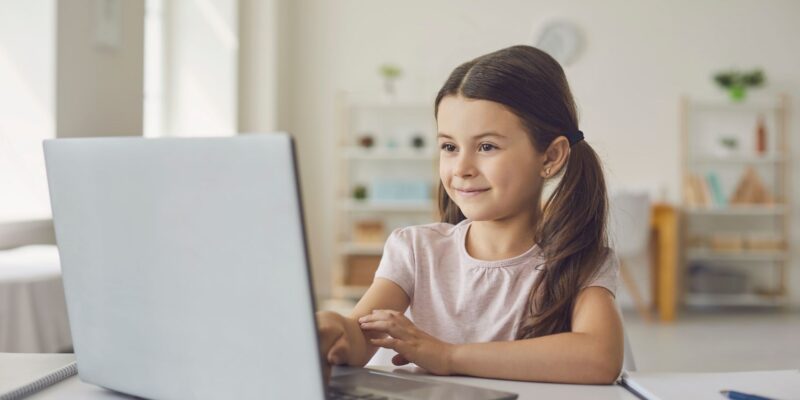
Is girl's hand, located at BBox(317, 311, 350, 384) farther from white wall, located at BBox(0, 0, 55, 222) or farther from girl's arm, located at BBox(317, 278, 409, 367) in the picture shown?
white wall, located at BBox(0, 0, 55, 222)

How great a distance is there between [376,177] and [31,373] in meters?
5.12

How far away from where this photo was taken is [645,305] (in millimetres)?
5797

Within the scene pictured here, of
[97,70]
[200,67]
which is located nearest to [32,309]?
[97,70]

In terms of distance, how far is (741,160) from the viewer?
5699 mm

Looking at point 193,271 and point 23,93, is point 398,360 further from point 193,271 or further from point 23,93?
point 23,93

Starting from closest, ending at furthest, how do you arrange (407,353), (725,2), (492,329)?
1. (407,353)
2. (492,329)
3. (725,2)

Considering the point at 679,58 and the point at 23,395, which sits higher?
the point at 679,58

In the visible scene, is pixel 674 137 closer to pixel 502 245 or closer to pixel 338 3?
pixel 338 3

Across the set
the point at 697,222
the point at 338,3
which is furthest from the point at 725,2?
the point at 338,3

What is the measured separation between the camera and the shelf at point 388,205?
5.59m

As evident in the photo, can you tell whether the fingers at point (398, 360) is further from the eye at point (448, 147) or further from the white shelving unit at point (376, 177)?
the white shelving unit at point (376, 177)

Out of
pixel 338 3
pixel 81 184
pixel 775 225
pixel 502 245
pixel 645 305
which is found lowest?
pixel 645 305

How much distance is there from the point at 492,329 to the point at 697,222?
5180mm

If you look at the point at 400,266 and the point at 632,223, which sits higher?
the point at 400,266
